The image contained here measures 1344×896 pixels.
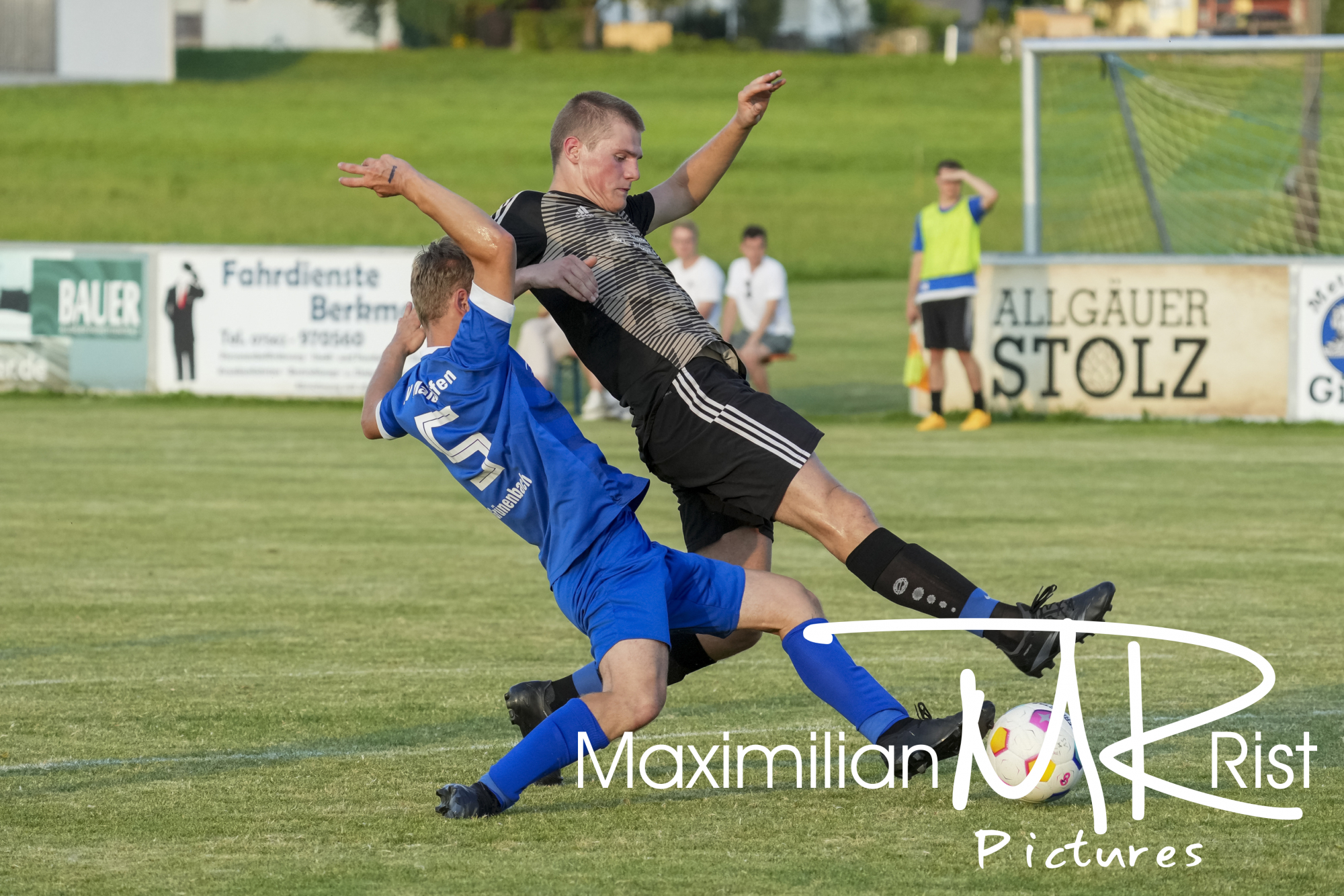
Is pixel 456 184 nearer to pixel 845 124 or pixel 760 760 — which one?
pixel 845 124

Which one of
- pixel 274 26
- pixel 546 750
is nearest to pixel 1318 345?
pixel 546 750

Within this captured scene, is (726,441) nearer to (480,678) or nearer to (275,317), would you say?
(480,678)

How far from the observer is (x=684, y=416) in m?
5.82

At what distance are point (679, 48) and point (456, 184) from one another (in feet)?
99.5

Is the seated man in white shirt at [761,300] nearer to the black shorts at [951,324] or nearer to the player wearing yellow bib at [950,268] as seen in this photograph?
the player wearing yellow bib at [950,268]

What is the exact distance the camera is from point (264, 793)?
5.66 m

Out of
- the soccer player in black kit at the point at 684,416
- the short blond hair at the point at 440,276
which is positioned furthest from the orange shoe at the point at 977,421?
the short blond hair at the point at 440,276

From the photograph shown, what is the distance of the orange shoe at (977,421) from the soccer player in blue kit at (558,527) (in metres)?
12.0

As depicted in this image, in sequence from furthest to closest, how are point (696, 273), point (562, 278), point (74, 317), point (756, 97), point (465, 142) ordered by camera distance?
point (465, 142) → point (74, 317) → point (696, 273) → point (756, 97) → point (562, 278)

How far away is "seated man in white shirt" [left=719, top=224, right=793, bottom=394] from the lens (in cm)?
1892

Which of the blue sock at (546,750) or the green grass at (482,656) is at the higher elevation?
the blue sock at (546,750)

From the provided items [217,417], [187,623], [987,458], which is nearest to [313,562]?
[187,623]

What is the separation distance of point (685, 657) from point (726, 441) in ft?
2.36

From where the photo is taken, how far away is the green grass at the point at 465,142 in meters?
50.2
